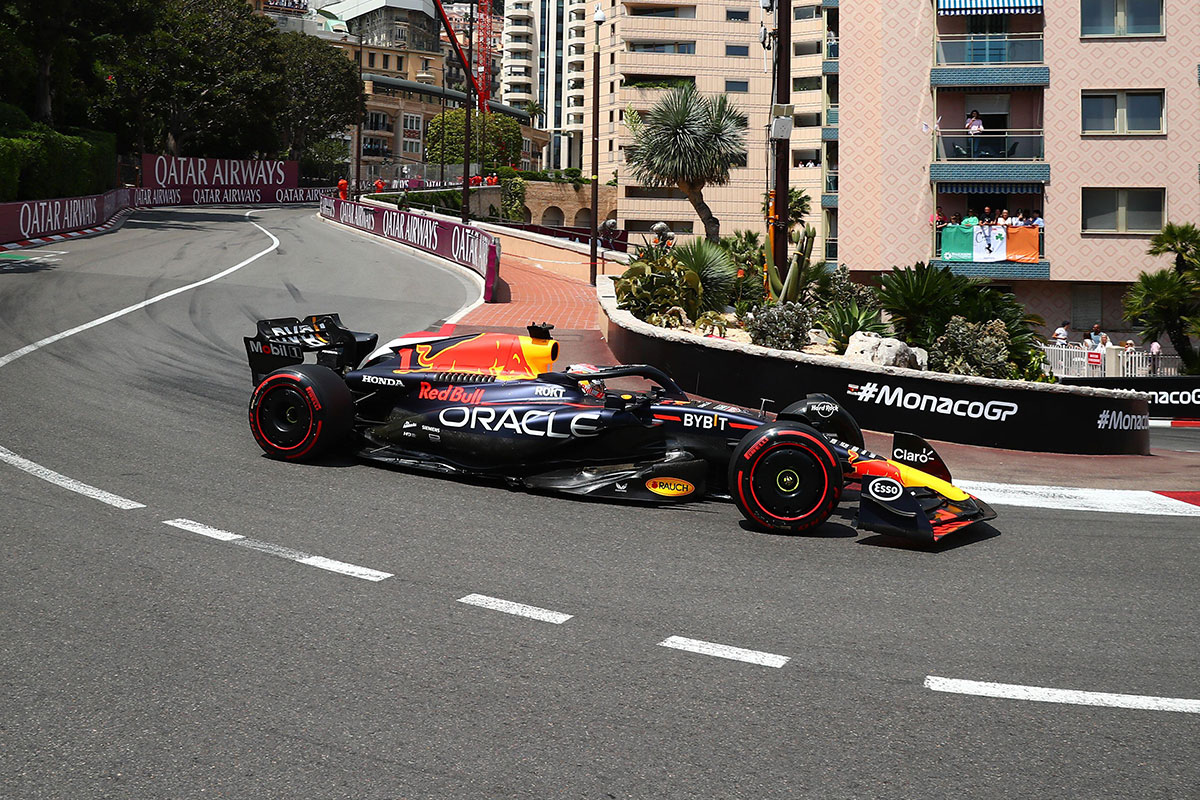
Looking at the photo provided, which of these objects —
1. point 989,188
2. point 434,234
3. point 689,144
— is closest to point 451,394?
point 989,188

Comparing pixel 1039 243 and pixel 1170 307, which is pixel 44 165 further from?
pixel 1170 307

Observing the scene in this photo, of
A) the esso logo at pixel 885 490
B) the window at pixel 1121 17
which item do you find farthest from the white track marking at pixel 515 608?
the window at pixel 1121 17

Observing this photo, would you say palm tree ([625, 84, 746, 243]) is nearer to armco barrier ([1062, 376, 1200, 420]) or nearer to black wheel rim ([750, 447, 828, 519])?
armco barrier ([1062, 376, 1200, 420])

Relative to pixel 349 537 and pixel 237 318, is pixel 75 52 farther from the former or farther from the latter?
pixel 349 537

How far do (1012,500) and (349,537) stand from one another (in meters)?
5.61

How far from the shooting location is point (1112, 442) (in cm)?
1257

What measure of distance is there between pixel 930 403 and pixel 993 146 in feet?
75.5

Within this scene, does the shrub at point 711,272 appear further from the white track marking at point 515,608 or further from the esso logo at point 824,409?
the white track marking at point 515,608

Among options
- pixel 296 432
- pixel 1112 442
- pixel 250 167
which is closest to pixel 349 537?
pixel 296 432

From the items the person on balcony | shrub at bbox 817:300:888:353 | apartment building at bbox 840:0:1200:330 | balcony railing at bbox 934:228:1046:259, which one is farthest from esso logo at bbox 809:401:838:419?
the person on balcony

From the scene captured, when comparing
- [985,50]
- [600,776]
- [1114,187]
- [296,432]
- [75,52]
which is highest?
[75,52]

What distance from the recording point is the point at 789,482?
25.1 feet

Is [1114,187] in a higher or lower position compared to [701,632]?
higher

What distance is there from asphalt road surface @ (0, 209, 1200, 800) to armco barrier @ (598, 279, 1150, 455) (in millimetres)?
3332
